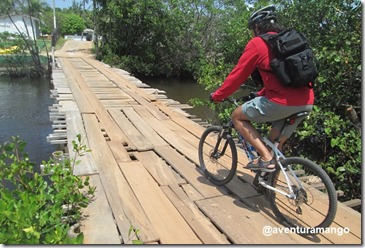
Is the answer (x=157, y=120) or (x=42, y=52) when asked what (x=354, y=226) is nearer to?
(x=157, y=120)

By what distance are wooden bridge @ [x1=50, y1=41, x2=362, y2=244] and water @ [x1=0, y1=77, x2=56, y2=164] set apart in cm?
414

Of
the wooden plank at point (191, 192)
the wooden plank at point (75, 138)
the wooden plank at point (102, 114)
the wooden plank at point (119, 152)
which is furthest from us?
the wooden plank at point (102, 114)

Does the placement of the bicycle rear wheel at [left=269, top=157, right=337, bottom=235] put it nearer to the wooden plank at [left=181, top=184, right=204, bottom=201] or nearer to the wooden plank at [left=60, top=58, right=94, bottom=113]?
the wooden plank at [left=181, top=184, right=204, bottom=201]

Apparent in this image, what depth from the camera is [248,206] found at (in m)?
3.36

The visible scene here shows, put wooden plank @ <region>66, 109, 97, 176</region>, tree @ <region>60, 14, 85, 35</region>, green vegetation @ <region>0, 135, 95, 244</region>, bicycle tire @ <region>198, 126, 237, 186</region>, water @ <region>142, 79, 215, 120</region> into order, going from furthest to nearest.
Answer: tree @ <region>60, 14, 85, 35</region>
water @ <region>142, 79, 215, 120</region>
wooden plank @ <region>66, 109, 97, 176</region>
bicycle tire @ <region>198, 126, 237, 186</region>
green vegetation @ <region>0, 135, 95, 244</region>

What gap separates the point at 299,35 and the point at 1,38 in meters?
23.9

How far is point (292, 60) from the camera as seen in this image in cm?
275

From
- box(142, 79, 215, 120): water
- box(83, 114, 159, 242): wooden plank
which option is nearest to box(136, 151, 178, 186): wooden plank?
box(83, 114, 159, 242): wooden plank

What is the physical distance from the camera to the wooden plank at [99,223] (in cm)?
278

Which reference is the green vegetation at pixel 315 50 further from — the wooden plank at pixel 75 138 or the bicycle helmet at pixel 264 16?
the wooden plank at pixel 75 138

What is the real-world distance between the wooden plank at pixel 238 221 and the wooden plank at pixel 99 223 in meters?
0.84

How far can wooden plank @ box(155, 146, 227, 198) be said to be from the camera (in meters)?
3.69

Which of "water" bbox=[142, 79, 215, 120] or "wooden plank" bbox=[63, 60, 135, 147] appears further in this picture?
"water" bbox=[142, 79, 215, 120]

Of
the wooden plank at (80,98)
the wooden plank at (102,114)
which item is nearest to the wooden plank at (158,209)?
the wooden plank at (102,114)
